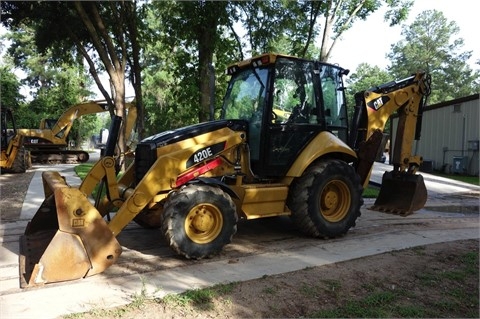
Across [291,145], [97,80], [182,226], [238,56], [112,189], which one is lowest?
[182,226]

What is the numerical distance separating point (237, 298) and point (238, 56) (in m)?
13.9

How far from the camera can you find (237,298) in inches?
158

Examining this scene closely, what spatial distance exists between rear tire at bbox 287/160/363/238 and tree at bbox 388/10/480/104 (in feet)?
194

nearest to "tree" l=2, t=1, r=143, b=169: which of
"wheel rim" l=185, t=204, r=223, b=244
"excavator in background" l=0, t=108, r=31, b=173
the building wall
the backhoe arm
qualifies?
"excavator in background" l=0, t=108, r=31, b=173

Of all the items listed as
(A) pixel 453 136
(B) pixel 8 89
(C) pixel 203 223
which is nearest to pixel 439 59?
(A) pixel 453 136

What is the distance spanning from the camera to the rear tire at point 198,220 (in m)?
4.92

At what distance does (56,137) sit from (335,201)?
18777mm

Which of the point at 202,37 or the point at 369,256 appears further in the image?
the point at 202,37

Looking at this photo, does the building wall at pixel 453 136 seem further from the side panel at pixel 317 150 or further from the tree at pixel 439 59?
the tree at pixel 439 59

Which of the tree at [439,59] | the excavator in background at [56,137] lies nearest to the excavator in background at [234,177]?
the excavator in background at [56,137]

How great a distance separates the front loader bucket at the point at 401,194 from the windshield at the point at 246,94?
3.48 meters

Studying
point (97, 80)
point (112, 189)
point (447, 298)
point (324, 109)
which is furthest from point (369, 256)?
point (97, 80)

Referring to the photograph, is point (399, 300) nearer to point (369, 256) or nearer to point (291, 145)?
point (369, 256)

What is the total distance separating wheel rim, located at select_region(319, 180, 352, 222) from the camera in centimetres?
636
